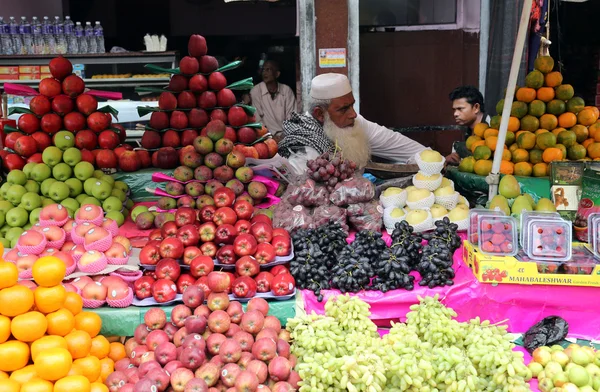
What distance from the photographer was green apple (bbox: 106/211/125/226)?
11.9 feet

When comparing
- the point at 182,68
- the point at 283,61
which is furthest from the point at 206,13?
the point at 182,68

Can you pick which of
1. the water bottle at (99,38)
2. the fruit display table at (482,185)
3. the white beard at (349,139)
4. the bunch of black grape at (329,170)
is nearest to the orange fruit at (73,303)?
the bunch of black grape at (329,170)

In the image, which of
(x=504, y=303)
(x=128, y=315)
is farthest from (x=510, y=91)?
(x=128, y=315)

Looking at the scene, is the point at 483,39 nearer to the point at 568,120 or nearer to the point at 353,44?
the point at 353,44

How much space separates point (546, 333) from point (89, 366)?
2167mm

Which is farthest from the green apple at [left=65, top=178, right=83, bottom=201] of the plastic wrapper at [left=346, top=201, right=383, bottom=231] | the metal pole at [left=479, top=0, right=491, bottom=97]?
the metal pole at [left=479, top=0, right=491, bottom=97]

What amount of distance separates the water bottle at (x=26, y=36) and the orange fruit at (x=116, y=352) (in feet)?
21.7

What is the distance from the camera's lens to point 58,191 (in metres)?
3.63

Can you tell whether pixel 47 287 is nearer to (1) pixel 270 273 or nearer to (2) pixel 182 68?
(1) pixel 270 273

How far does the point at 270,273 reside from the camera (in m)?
3.01

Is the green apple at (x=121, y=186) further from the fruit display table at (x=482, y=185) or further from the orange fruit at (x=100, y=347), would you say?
the fruit display table at (x=482, y=185)

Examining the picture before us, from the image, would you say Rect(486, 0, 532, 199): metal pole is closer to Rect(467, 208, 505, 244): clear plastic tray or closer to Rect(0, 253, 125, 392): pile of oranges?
Rect(467, 208, 505, 244): clear plastic tray

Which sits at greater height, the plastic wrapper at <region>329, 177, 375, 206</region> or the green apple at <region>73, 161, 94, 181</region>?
the green apple at <region>73, 161, 94, 181</region>

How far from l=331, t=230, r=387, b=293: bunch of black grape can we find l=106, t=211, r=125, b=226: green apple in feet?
4.98
